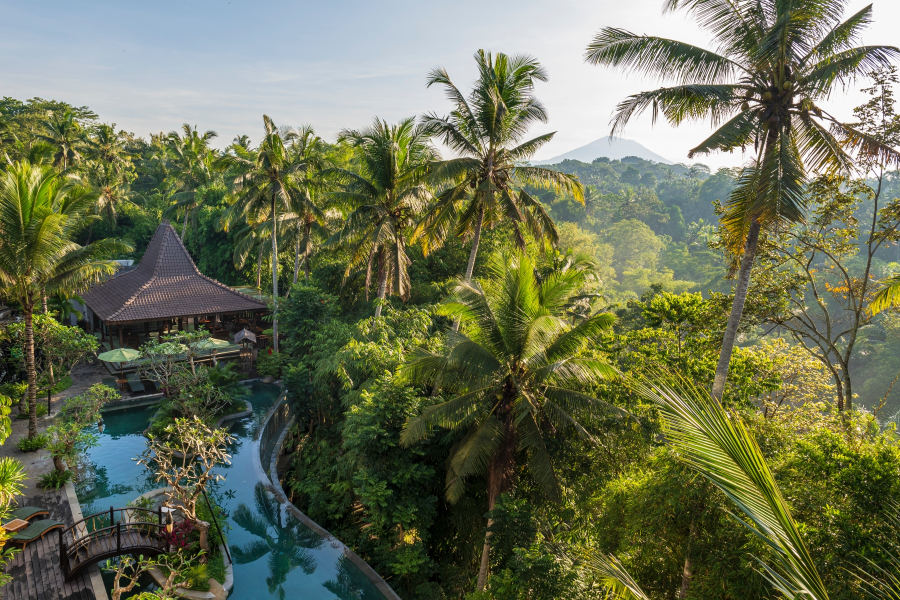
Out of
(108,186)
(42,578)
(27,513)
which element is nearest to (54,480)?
(27,513)

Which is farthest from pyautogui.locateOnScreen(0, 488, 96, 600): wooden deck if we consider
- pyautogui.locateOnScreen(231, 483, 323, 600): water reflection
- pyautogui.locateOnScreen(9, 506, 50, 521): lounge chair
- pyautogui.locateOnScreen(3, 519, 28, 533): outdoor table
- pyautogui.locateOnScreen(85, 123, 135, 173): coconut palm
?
pyautogui.locateOnScreen(85, 123, 135, 173): coconut palm

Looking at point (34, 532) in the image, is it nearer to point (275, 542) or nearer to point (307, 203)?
point (275, 542)

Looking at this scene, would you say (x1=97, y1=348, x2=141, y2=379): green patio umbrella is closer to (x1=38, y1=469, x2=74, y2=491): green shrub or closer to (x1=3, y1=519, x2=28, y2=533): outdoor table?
(x1=38, y1=469, x2=74, y2=491): green shrub

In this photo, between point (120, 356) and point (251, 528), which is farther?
point (120, 356)

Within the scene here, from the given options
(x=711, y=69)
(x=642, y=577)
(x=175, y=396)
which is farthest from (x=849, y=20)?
(x=175, y=396)

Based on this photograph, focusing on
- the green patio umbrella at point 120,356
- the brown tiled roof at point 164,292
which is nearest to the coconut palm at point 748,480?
the green patio umbrella at point 120,356

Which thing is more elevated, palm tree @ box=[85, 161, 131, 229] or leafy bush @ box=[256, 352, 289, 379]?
palm tree @ box=[85, 161, 131, 229]
